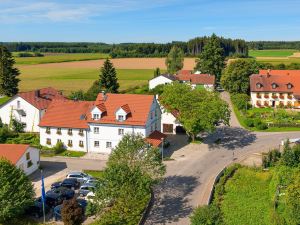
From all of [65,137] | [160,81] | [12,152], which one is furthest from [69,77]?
[12,152]

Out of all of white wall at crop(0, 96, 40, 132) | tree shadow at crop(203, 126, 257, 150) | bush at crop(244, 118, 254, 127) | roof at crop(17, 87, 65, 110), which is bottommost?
tree shadow at crop(203, 126, 257, 150)

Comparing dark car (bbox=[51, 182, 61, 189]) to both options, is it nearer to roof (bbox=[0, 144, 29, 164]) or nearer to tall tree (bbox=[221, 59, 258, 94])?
roof (bbox=[0, 144, 29, 164])

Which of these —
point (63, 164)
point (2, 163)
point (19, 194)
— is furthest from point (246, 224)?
point (63, 164)

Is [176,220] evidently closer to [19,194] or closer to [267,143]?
[19,194]

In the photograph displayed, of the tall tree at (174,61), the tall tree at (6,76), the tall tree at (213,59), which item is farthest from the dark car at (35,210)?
the tall tree at (174,61)

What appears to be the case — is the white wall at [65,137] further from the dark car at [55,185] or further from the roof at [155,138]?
the dark car at [55,185]

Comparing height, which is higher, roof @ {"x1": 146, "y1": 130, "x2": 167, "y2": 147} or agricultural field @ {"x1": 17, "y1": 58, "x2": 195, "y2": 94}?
agricultural field @ {"x1": 17, "y1": 58, "x2": 195, "y2": 94}

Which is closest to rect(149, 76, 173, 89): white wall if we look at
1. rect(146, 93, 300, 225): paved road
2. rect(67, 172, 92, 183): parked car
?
rect(146, 93, 300, 225): paved road

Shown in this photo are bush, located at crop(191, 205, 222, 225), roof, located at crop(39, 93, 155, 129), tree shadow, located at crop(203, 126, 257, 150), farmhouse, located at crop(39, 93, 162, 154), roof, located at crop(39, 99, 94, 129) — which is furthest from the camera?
tree shadow, located at crop(203, 126, 257, 150)
